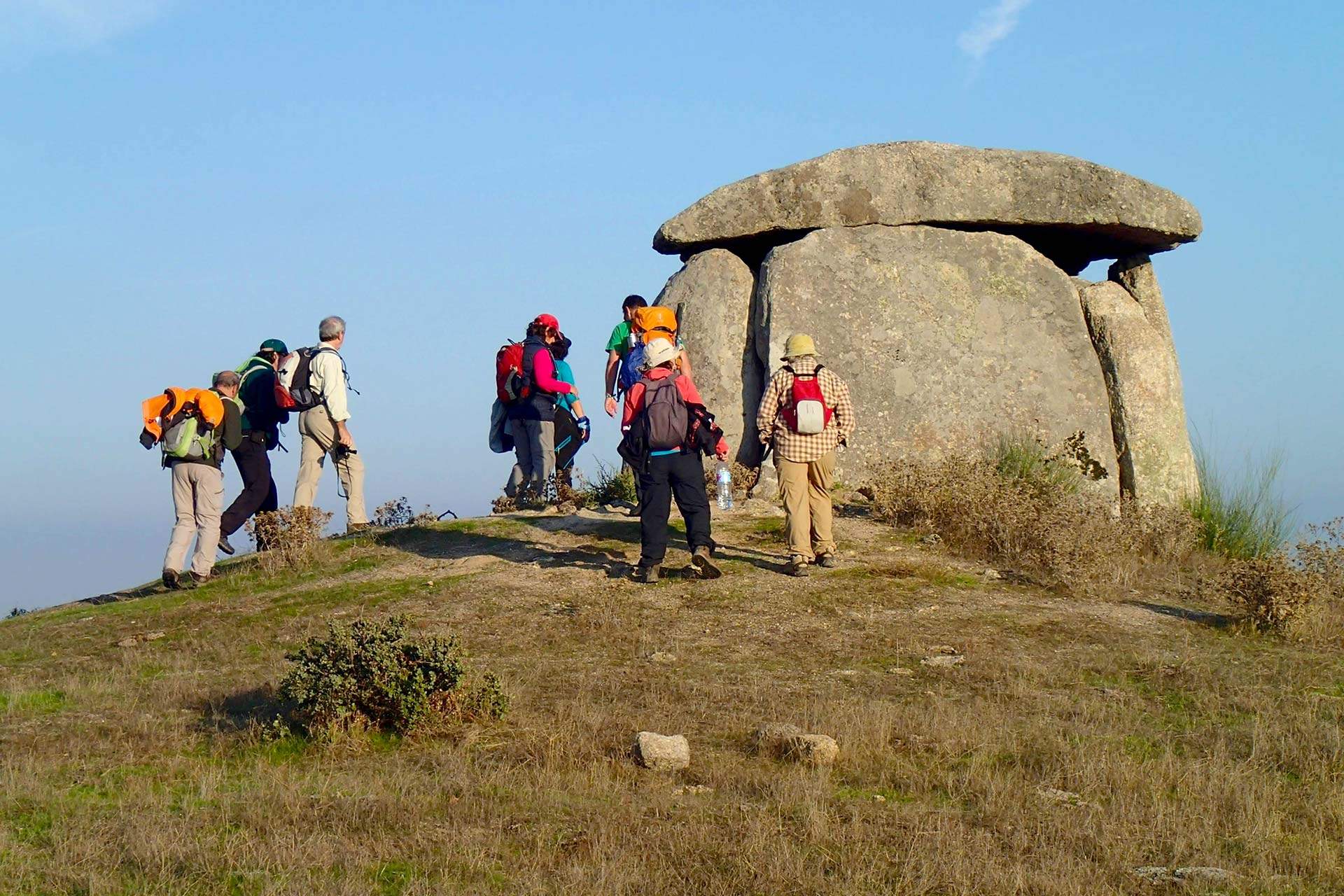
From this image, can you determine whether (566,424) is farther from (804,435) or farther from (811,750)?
(811,750)

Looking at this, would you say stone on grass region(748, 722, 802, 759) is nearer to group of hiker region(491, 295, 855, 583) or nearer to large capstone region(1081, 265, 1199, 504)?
group of hiker region(491, 295, 855, 583)

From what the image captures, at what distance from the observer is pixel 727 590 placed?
35.6 feet

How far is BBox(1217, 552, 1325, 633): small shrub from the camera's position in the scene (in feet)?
32.6

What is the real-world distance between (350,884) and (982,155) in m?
13.0

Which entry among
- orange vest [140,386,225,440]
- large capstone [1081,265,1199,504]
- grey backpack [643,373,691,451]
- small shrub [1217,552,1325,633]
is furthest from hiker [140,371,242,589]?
large capstone [1081,265,1199,504]

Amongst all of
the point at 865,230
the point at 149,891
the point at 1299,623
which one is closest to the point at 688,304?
the point at 865,230

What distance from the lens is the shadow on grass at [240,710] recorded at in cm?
745

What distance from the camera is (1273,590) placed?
997cm

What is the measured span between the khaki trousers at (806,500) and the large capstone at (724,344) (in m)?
3.82

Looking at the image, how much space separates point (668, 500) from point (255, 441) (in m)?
4.81

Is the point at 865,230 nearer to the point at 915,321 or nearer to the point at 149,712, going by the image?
the point at 915,321

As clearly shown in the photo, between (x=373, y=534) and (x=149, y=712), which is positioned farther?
(x=373, y=534)

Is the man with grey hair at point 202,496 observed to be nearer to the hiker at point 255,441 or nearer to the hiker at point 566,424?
the hiker at point 255,441

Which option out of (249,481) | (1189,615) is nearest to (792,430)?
(1189,615)
